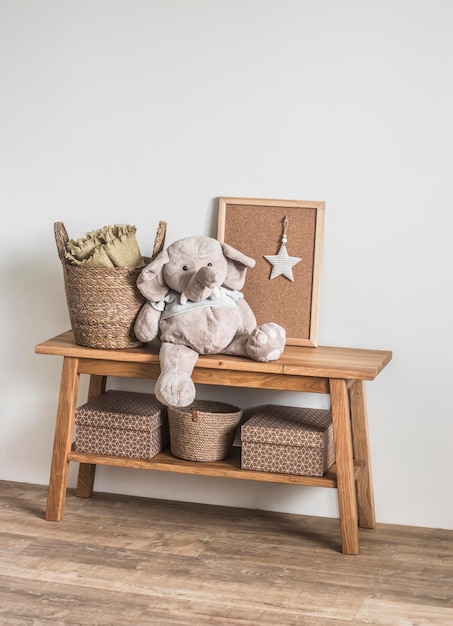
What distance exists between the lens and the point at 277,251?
2.72 metres

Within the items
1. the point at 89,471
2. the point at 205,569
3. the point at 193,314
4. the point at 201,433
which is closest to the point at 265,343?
the point at 193,314

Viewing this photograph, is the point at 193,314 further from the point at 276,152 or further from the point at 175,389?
the point at 276,152

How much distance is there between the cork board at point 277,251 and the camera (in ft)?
8.82

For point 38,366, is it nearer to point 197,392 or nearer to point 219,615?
point 197,392

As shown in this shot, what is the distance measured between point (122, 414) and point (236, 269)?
55cm

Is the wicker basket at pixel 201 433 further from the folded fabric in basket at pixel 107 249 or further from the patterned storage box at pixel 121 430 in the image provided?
the folded fabric in basket at pixel 107 249

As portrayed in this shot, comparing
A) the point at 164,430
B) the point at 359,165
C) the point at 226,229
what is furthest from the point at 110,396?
A: the point at 359,165

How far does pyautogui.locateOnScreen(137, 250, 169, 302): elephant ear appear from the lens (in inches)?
98.6

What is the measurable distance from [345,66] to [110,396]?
1.27 metres

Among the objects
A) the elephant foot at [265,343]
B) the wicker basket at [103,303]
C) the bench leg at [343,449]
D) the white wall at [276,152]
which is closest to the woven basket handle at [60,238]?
the wicker basket at [103,303]

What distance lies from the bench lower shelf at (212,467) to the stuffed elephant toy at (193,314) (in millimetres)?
229

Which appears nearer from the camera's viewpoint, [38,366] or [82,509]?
[82,509]

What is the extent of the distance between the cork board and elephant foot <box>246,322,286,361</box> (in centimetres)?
25

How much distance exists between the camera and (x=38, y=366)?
3.00m
